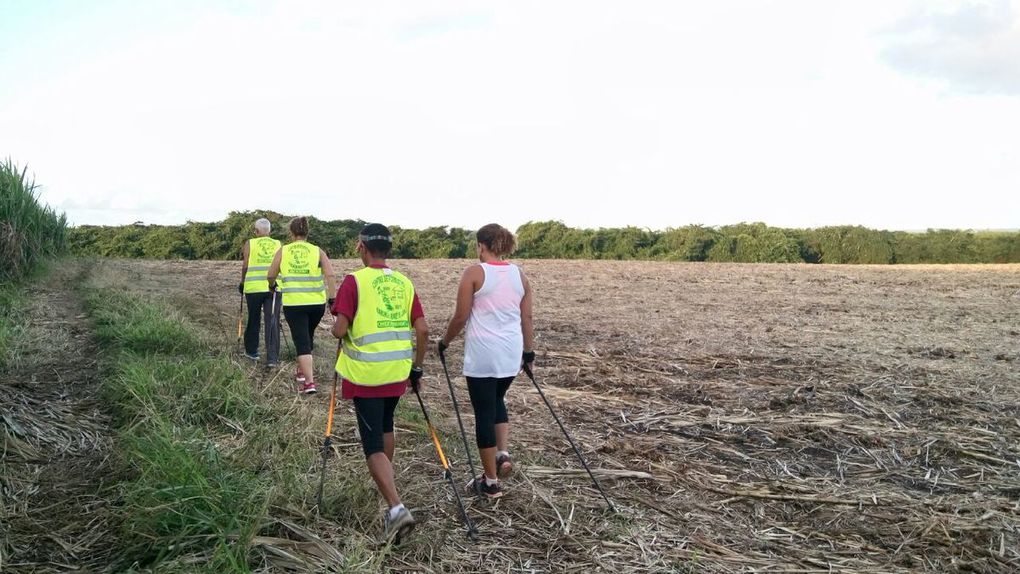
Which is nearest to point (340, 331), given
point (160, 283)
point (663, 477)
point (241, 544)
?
point (241, 544)

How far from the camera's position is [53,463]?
529cm

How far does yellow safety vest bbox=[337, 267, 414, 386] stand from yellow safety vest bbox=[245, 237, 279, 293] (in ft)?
17.2

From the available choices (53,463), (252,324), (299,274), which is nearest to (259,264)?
(252,324)

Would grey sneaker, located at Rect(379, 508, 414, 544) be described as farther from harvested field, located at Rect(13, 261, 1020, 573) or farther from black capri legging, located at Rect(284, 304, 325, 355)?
black capri legging, located at Rect(284, 304, 325, 355)

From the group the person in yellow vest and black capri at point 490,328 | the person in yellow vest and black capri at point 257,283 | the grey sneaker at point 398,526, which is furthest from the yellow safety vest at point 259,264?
the grey sneaker at point 398,526

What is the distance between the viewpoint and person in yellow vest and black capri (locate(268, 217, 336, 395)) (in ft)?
25.4

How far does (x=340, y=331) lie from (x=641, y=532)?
2231mm

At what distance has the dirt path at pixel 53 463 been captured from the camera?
3986 mm

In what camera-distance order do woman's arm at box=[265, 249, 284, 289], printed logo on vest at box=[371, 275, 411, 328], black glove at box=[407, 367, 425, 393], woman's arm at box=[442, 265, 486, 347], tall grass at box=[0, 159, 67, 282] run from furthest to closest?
tall grass at box=[0, 159, 67, 282]
woman's arm at box=[265, 249, 284, 289]
woman's arm at box=[442, 265, 486, 347]
black glove at box=[407, 367, 425, 393]
printed logo on vest at box=[371, 275, 411, 328]

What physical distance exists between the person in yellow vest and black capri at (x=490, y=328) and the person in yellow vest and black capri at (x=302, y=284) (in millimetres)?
3272

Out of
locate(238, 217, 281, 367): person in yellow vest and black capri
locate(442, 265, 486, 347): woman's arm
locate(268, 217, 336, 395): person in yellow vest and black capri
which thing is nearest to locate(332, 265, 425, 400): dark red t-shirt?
locate(442, 265, 486, 347): woman's arm

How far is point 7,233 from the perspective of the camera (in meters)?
15.9

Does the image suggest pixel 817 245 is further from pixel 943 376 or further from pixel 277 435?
pixel 277 435

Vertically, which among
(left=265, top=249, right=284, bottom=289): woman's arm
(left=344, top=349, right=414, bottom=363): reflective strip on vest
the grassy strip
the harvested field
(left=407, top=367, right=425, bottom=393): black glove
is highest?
(left=265, top=249, right=284, bottom=289): woman's arm
